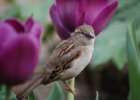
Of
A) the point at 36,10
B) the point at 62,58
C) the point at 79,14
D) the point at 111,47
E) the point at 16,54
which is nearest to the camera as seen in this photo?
the point at 16,54

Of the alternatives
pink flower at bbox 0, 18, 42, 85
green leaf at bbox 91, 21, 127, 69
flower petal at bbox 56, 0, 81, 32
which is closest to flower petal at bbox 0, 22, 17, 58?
pink flower at bbox 0, 18, 42, 85

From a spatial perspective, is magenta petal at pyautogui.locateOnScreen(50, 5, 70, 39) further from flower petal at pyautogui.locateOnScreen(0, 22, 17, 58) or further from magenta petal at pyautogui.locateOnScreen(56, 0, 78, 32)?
flower petal at pyautogui.locateOnScreen(0, 22, 17, 58)

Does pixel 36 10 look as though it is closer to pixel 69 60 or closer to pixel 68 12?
pixel 68 12

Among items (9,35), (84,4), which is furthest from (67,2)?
(9,35)

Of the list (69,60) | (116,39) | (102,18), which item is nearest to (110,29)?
(116,39)

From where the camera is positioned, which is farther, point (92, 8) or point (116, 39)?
point (116, 39)

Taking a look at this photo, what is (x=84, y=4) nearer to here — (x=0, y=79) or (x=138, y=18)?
(x=0, y=79)
